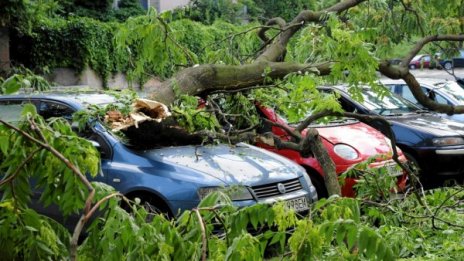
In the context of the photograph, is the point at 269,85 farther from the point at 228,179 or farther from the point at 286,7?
the point at 286,7

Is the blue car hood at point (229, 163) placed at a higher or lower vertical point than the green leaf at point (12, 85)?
lower

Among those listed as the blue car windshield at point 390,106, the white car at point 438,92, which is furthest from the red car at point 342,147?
the white car at point 438,92

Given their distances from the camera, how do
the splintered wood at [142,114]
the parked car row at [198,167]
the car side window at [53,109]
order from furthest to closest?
the car side window at [53,109] → the parked car row at [198,167] → the splintered wood at [142,114]

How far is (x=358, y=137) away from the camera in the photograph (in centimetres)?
895

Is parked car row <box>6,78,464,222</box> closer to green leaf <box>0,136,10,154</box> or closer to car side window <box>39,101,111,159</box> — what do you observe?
car side window <box>39,101,111,159</box>

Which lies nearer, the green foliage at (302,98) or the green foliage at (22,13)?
the green foliage at (302,98)

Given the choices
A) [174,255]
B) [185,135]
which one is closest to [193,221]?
[174,255]

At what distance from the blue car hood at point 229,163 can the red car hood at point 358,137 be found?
1622mm

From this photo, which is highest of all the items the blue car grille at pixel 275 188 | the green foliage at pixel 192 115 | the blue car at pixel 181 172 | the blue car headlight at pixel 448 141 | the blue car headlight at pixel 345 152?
the green foliage at pixel 192 115

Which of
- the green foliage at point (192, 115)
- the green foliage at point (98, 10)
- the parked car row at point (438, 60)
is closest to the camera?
the green foliage at point (192, 115)

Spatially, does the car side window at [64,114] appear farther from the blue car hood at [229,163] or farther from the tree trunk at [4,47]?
the tree trunk at [4,47]

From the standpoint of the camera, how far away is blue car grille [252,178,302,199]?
21.6 ft

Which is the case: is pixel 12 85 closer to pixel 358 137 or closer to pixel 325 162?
pixel 325 162

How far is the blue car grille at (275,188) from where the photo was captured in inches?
259
